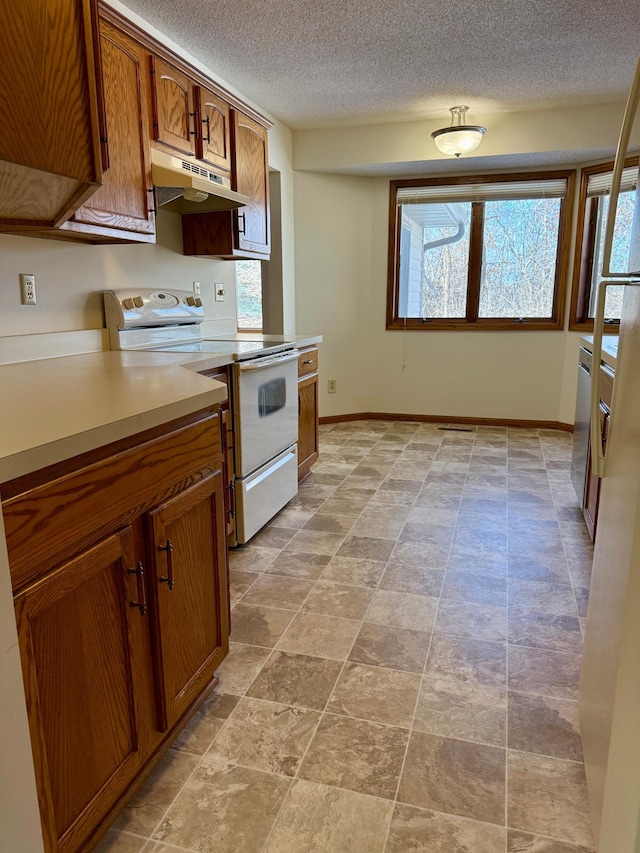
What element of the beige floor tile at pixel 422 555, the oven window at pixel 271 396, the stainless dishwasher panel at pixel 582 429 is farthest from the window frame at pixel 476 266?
the beige floor tile at pixel 422 555

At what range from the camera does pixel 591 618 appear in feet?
4.83

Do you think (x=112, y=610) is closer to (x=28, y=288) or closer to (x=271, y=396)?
(x=28, y=288)

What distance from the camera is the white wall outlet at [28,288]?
2.15 metres

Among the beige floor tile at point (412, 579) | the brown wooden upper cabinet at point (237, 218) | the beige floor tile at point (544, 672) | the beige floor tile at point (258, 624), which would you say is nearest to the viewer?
the beige floor tile at point (544, 672)

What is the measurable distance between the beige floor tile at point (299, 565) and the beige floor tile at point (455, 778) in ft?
3.24

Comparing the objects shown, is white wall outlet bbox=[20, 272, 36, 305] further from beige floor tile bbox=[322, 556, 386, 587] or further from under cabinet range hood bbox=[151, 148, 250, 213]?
beige floor tile bbox=[322, 556, 386, 587]

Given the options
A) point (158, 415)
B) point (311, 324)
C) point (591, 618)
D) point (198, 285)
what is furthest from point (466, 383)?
point (158, 415)

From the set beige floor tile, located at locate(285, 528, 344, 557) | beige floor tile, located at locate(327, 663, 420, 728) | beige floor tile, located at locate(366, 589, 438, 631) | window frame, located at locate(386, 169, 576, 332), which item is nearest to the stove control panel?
beige floor tile, located at locate(285, 528, 344, 557)

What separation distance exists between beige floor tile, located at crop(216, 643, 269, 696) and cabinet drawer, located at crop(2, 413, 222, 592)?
732 mm

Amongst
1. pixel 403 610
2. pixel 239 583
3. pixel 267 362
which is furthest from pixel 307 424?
pixel 403 610

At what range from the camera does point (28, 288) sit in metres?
2.18

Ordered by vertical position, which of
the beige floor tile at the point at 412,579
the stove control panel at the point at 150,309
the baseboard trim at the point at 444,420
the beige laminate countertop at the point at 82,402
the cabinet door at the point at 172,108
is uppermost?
the cabinet door at the point at 172,108

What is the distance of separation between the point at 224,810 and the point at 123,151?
7.50 feet

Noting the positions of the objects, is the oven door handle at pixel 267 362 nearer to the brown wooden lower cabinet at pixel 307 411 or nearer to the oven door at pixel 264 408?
the oven door at pixel 264 408
